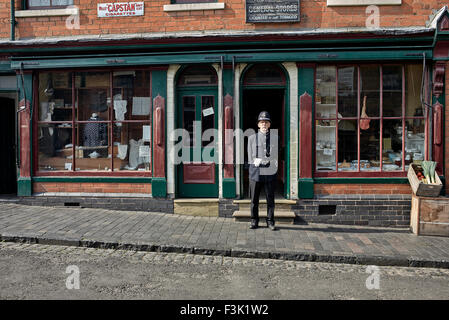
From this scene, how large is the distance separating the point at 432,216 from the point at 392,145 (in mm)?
1726

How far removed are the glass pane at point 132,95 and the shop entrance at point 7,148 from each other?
3.07 m

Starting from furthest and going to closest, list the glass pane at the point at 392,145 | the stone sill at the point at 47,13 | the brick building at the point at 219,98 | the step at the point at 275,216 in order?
1. the stone sill at the point at 47,13
2. the glass pane at the point at 392,145
3. the brick building at the point at 219,98
4. the step at the point at 275,216

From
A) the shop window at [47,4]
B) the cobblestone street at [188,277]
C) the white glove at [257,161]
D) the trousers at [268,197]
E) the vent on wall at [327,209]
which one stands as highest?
the shop window at [47,4]

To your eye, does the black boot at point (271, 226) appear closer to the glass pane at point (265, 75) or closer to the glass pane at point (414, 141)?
the glass pane at point (265, 75)

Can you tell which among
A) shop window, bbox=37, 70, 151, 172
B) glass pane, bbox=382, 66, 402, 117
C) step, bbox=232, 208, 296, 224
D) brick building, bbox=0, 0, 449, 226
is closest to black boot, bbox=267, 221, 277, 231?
step, bbox=232, 208, 296, 224

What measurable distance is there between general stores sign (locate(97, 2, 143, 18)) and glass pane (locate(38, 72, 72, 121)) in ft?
5.02

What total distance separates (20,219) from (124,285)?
4079 mm

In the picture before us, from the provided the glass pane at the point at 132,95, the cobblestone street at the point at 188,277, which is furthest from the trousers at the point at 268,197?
the glass pane at the point at 132,95

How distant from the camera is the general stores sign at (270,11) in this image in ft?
27.6

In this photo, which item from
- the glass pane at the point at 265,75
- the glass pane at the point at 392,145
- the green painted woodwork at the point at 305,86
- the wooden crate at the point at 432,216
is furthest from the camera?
the glass pane at the point at 265,75

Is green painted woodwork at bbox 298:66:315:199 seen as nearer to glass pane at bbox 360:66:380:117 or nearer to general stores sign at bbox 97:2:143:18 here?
glass pane at bbox 360:66:380:117

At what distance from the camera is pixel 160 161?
8.70 meters

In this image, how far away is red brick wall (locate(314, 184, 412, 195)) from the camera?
8.35 metres
